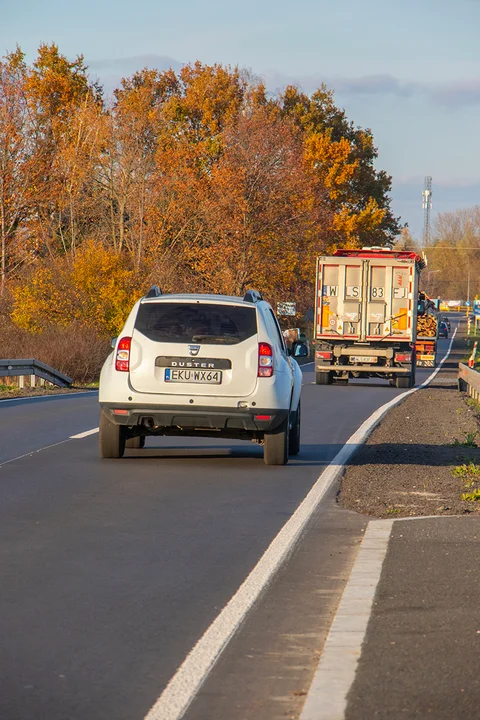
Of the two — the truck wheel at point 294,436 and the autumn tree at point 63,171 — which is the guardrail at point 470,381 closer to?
the truck wheel at point 294,436

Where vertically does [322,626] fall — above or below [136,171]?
below

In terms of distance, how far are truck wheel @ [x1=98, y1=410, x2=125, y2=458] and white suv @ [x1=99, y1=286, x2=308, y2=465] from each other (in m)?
0.01

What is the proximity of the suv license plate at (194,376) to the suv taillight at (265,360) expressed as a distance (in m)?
0.43

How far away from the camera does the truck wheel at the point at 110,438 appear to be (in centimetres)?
1273

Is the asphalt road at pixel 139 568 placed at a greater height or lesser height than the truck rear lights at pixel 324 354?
greater

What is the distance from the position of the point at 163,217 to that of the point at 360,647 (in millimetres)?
48417

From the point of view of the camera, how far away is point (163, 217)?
53.2 meters

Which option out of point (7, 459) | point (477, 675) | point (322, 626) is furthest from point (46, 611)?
point (7, 459)

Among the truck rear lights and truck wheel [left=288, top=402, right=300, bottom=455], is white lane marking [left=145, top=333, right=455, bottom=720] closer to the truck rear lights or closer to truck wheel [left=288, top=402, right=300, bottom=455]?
truck wheel [left=288, top=402, right=300, bottom=455]

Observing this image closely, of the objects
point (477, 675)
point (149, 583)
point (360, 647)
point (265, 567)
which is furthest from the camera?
point (265, 567)

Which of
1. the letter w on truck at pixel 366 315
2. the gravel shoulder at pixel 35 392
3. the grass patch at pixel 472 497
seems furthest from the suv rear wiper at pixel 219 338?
the letter w on truck at pixel 366 315

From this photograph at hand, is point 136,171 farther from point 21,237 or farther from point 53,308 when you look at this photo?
point 53,308

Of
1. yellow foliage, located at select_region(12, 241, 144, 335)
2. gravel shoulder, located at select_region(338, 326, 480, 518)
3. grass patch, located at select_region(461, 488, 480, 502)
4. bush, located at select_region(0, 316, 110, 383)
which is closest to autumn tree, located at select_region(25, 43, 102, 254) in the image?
yellow foliage, located at select_region(12, 241, 144, 335)

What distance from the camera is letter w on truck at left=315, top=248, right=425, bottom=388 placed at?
109 ft
